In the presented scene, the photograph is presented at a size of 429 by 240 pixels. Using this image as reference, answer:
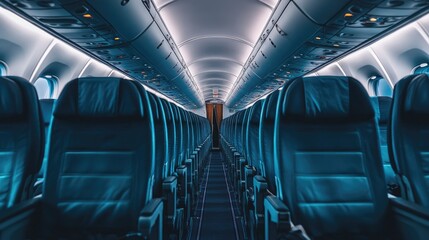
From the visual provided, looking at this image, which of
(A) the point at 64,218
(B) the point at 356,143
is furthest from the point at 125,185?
(B) the point at 356,143

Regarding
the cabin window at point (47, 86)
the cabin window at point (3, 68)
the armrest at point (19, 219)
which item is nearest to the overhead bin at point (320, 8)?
the armrest at point (19, 219)

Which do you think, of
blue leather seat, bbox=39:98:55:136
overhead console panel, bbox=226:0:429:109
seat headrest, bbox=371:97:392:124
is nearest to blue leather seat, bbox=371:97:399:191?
seat headrest, bbox=371:97:392:124

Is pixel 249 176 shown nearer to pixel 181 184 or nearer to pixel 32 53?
pixel 181 184

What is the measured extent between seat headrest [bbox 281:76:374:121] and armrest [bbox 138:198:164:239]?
3.42ft

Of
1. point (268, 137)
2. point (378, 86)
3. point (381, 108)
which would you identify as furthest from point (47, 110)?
point (378, 86)

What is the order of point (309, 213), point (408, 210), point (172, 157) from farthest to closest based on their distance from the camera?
point (172, 157), point (309, 213), point (408, 210)

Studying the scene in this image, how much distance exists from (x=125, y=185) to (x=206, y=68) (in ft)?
35.6

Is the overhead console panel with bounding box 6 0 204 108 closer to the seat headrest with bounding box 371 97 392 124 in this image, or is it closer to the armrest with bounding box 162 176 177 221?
the armrest with bounding box 162 176 177 221

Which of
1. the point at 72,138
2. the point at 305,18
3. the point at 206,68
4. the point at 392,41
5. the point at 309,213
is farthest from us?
the point at 206,68

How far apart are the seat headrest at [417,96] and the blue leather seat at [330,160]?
8.7 inches

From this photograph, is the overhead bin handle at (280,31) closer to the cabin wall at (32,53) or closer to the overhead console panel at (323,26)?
the overhead console panel at (323,26)

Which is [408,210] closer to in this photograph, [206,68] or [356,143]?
[356,143]

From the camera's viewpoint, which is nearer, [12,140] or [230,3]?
[12,140]

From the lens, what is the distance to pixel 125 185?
75.4 inches
